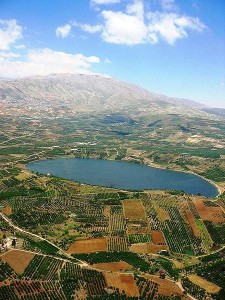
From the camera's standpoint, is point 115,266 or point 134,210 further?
point 134,210

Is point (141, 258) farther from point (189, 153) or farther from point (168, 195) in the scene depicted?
point (189, 153)

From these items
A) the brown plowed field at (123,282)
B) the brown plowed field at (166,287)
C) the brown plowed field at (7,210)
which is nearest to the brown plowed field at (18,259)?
the brown plowed field at (123,282)

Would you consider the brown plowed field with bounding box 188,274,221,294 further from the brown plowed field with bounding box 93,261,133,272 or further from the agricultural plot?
the agricultural plot

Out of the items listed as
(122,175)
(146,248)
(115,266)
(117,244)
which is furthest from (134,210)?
(122,175)

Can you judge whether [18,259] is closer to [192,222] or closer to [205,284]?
[205,284]

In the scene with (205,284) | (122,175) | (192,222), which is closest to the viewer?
(205,284)
